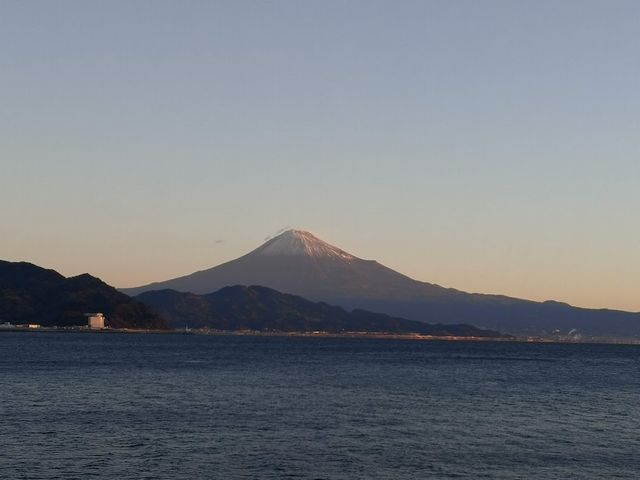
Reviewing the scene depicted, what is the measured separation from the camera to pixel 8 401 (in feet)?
261

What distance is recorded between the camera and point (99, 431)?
6138 centimetres

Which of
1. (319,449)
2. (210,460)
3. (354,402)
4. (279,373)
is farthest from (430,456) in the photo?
(279,373)

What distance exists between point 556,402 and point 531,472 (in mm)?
43131

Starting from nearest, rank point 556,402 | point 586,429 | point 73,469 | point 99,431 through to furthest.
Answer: point 73,469 < point 99,431 < point 586,429 < point 556,402

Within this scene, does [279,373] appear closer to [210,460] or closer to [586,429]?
[586,429]

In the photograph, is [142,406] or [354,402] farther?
[354,402]

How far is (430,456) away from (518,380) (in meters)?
75.9

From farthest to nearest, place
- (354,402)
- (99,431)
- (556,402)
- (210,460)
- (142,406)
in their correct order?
(556,402)
(354,402)
(142,406)
(99,431)
(210,460)

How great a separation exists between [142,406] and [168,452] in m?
24.2

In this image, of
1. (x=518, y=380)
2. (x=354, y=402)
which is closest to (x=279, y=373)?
(x=518, y=380)

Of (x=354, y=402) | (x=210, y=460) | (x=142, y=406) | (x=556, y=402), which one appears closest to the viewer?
(x=210, y=460)

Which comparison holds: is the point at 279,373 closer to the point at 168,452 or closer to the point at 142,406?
the point at 142,406

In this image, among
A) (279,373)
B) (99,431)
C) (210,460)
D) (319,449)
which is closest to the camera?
(210,460)

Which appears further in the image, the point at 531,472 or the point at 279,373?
the point at 279,373
